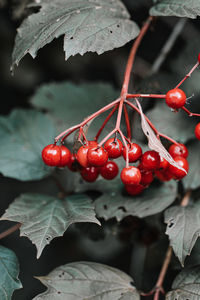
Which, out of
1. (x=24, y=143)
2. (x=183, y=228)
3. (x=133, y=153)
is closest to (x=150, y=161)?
(x=133, y=153)

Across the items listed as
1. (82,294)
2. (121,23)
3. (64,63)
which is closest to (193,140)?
(121,23)

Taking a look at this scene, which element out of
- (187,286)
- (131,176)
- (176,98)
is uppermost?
(176,98)

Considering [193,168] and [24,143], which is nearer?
[193,168]

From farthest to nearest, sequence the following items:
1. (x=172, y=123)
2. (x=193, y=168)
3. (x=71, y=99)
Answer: (x=71, y=99) < (x=172, y=123) < (x=193, y=168)

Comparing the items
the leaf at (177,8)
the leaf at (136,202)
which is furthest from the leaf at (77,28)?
the leaf at (136,202)

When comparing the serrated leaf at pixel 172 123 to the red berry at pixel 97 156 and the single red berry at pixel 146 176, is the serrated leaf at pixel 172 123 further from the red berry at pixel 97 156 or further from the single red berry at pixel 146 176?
the red berry at pixel 97 156

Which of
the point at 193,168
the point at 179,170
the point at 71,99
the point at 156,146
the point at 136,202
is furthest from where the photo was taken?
the point at 71,99

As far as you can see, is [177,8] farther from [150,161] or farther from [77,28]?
[150,161]

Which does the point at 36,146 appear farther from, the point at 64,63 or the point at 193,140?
the point at 64,63
